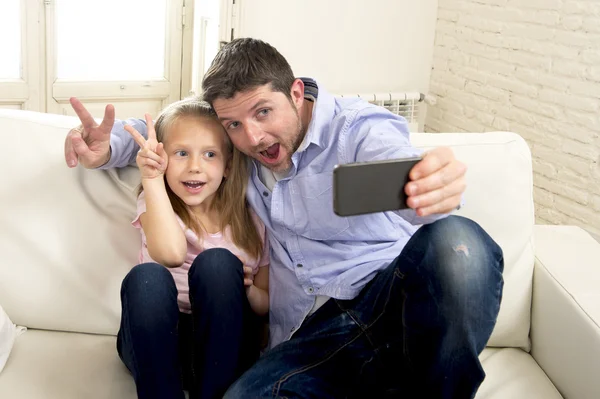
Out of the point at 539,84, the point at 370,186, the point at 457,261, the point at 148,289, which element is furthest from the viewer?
the point at 539,84

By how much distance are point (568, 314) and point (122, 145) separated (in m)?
1.01

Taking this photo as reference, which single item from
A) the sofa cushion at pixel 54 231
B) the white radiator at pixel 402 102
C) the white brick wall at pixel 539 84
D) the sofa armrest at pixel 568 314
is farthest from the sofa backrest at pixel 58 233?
the white radiator at pixel 402 102

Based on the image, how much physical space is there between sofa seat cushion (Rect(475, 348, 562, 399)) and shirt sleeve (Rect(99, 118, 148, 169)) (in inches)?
35.2

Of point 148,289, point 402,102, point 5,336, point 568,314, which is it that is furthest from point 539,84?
point 5,336

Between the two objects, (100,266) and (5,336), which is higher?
(100,266)

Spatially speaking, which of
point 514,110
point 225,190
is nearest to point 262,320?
point 225,190

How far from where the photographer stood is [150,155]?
1522 millimetres

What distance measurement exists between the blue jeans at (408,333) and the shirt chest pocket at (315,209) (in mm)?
143

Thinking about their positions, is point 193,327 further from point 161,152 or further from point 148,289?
point 161,152

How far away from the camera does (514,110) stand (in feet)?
Answer: 11.2

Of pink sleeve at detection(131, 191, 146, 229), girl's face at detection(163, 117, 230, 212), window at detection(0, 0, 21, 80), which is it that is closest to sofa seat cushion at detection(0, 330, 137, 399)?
pink sleeve at detection(131, 191, 146, 229)

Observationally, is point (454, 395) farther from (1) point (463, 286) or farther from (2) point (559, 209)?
(2) point (559, 209)

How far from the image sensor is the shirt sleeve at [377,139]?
1.39 meters

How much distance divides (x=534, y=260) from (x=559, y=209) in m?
1.45
